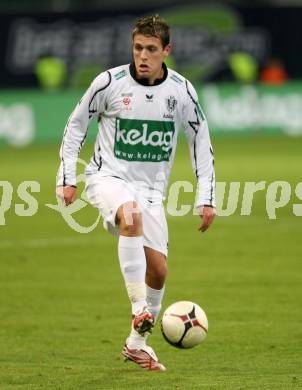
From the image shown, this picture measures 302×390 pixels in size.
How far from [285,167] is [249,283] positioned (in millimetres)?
10957

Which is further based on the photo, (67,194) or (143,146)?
(143,146)

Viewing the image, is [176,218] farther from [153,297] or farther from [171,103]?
[171,103]

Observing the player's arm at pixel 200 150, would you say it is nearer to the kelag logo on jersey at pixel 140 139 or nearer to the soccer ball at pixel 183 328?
the kelag logo on jersey at pixel 140 139

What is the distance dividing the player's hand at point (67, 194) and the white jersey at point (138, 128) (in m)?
0.17

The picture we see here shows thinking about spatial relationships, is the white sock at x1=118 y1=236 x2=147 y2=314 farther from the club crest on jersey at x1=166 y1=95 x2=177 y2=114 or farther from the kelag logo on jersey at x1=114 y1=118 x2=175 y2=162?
the club crest on jersey at x1=166 y1=95 x2=177 y2=114

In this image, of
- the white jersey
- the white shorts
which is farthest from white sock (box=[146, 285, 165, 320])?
the white jersey

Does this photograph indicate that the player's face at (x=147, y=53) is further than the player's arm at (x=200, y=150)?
No

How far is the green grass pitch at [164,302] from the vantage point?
8.11 m

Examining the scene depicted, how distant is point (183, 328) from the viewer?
8.10 m

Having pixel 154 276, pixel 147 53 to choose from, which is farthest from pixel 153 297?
pixel 147 53

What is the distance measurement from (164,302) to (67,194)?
3.34m

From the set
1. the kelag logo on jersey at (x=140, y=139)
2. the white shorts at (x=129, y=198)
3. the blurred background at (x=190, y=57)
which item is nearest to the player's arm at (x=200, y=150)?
the kelag logo on jersey at (x=140, y=139)

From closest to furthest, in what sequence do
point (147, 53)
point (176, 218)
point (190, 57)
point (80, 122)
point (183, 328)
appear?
point (183, 328) < point (147, 53) < point (80, 122) < point (176, 218) < point (190, 57)

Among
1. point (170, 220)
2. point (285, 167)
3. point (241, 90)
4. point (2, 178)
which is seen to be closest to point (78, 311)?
point (170, 220)
